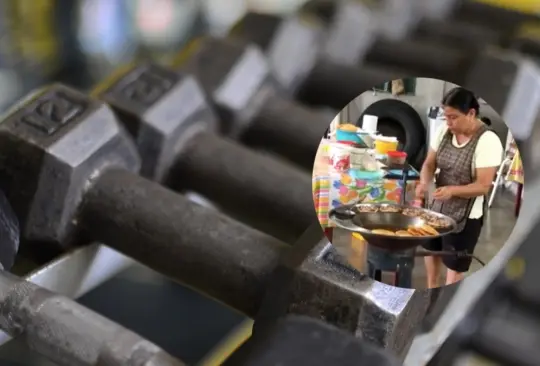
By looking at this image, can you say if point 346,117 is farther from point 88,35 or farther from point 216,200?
point 88,35

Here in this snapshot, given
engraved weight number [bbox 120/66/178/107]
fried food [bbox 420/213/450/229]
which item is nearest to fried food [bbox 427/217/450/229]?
fried food [bbox 420/213/450/229]

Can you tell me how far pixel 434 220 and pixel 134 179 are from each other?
0.19m

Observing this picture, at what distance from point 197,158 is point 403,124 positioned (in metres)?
0.19

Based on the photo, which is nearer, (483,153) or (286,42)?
(483,153)

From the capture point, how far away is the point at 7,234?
388mm

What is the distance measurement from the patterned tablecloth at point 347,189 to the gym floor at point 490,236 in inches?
0.6

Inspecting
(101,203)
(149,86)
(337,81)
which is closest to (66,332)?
(101,203)

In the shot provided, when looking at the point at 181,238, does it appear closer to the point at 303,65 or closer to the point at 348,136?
the point at 348,136

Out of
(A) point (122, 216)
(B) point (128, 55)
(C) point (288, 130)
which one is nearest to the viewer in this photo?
(A) point (122, 216)

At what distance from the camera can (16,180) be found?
40 centimetres

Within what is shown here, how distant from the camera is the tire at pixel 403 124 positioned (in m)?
0.30

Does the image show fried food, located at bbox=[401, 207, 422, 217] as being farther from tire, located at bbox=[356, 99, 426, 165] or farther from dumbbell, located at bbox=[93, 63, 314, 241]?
dumbbell, located at bbox=[93, 63, 314, 241]

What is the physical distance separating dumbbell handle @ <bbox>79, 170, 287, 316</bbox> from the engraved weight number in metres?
0.07

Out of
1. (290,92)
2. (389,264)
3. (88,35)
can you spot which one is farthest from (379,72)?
(88,35)
